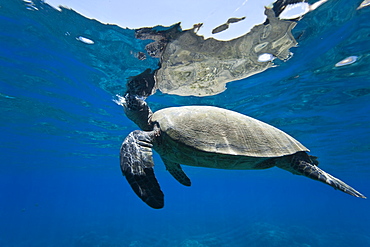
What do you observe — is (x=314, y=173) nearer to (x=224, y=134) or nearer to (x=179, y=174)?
(x=224, y=134)

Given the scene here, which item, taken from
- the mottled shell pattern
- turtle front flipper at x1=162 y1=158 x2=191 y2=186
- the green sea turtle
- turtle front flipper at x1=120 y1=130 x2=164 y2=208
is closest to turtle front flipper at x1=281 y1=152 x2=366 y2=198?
the green sea turtle

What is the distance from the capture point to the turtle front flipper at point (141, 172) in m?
2.94

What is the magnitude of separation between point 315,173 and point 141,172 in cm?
340

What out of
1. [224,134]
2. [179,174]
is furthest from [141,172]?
[179,174]

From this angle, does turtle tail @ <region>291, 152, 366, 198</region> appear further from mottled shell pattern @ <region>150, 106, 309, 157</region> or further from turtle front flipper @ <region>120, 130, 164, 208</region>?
turtle front flipper @ <region>120, 130, 164, 208</region>

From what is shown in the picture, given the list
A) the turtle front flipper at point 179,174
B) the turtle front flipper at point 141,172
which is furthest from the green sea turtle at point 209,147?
the turtle front flipper at point 179,174

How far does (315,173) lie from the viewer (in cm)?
377

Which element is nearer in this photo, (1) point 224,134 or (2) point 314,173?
(1) point 224,134

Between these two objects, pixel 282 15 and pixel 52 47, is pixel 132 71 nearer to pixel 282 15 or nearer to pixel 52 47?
pixel 52 47

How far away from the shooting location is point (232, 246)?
2105 cm

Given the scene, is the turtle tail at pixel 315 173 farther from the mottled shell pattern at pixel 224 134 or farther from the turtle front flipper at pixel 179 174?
the turtle front flipper at pixel 179 174

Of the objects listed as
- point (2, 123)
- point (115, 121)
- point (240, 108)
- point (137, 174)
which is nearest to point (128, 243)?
point (115, 121)

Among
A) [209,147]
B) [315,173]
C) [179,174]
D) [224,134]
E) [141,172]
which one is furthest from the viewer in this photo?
[179,174]

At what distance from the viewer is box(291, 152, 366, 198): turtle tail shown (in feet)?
12.0
